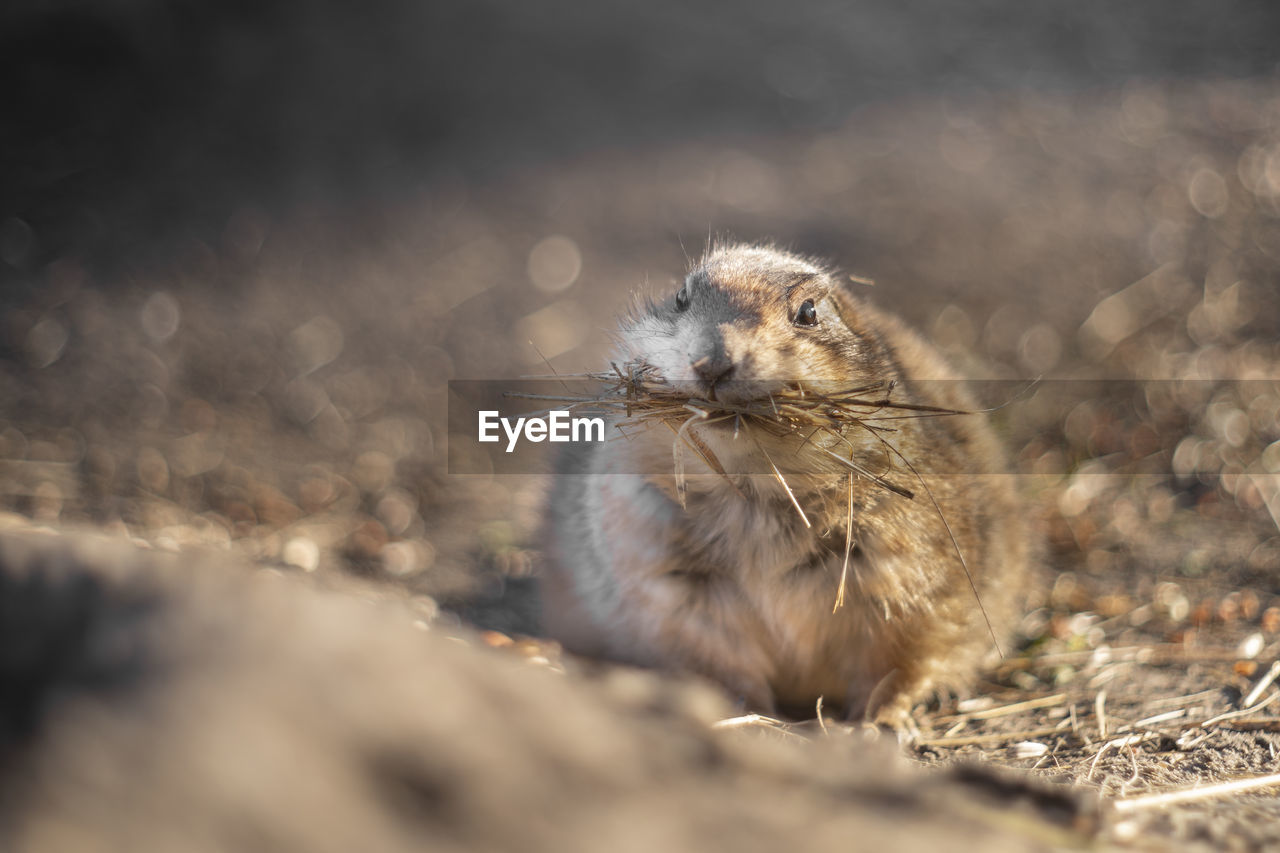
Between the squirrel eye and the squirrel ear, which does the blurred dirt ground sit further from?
the squirrel eye

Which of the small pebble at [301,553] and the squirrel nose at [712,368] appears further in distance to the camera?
the small pebble at [301,553]

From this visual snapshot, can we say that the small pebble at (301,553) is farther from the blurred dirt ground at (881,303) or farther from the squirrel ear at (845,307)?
the squirrel ear at (845,307)

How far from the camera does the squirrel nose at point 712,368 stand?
2.30 meters

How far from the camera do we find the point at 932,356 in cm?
350

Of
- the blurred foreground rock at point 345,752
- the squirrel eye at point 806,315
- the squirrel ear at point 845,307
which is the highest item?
the squirrel ear at point 845,307

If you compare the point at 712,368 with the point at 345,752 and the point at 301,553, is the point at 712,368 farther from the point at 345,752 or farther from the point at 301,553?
the point at 301,553

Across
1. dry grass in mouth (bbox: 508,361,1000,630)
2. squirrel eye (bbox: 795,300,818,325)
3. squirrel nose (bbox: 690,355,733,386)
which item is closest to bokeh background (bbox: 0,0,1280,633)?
dry grass in mouth (bbox: 508,361,1000,630)

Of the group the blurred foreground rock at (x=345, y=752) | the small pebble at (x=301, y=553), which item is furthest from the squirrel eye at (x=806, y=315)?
the small pebble at (x=301, y=553)

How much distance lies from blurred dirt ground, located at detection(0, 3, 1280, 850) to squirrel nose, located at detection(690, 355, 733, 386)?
845mm

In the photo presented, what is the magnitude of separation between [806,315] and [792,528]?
62 cm

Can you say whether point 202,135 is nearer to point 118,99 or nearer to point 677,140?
point 118,99

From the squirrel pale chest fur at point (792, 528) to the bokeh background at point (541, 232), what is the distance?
82cm

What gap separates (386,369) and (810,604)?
3.97 m

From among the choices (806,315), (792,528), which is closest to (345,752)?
(792,528)
